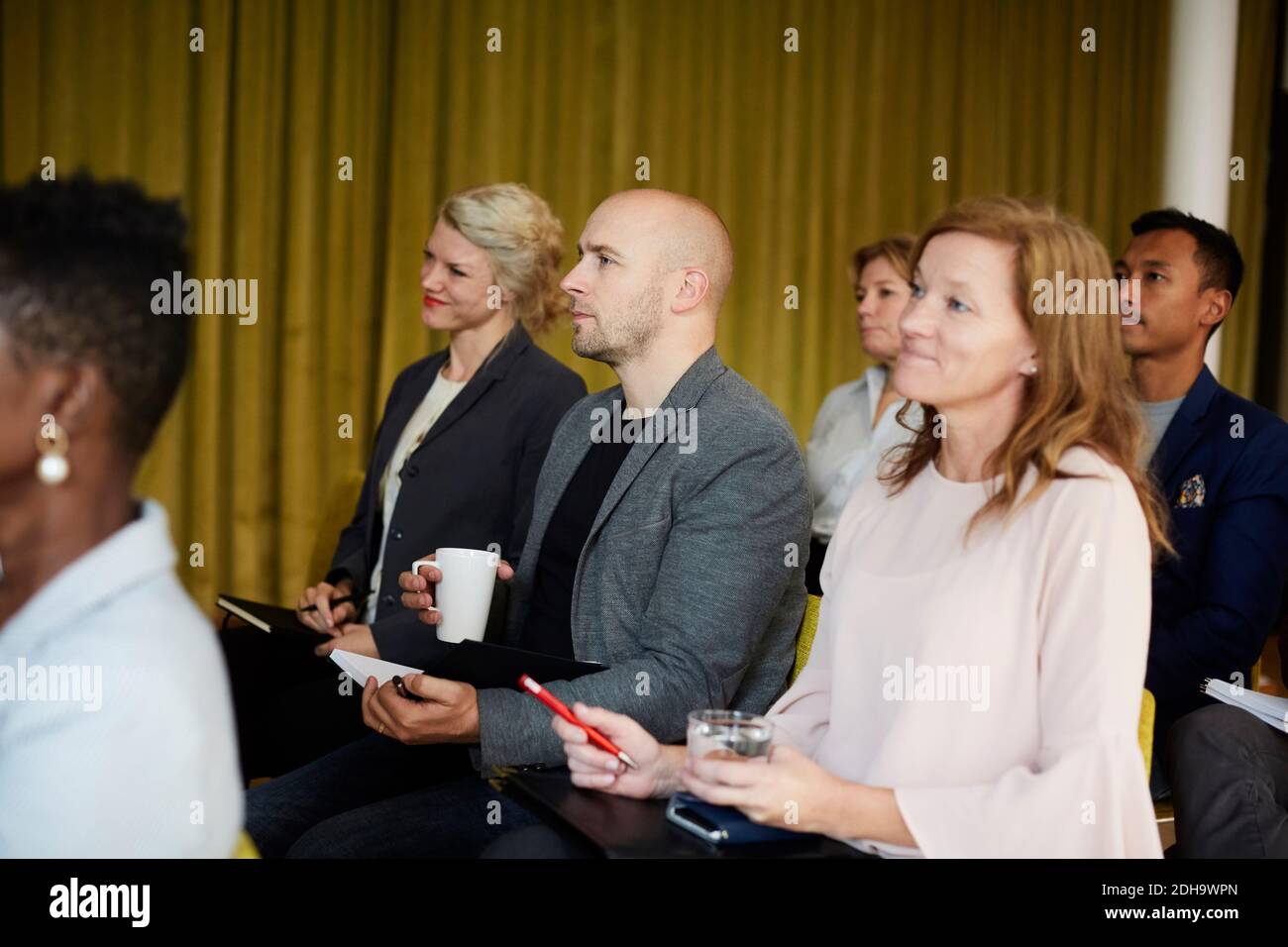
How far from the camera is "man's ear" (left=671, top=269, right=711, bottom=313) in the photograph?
6.88ft

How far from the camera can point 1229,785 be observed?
78.6 inches

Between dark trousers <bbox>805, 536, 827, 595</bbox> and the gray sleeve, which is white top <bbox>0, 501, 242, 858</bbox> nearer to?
the gray sleeve

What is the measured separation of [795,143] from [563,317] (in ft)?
7.10

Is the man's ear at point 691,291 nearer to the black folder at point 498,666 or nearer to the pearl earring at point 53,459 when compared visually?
the black folder at point 498,666

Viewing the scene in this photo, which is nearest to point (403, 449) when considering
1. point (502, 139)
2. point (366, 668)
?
point (366, 668)

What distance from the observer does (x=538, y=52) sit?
4672mm

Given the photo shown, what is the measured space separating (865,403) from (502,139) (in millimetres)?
1857

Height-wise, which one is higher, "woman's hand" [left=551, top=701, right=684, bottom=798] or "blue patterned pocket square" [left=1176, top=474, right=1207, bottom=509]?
"blue patterned pocket square" [left=1176, top=474, right=1207, bottom=509]

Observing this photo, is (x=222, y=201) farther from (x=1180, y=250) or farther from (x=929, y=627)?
(x=929, y=627)

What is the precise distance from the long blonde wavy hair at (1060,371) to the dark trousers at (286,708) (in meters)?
1.46

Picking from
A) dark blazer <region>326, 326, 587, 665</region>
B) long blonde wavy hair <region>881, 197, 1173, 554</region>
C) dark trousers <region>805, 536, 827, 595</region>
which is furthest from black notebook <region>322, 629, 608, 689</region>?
dark trousers <region>805, 536, 827, 595</region>

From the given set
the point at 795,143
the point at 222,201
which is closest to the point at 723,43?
the point at 795,143

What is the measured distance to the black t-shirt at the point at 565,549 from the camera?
214 centimetres

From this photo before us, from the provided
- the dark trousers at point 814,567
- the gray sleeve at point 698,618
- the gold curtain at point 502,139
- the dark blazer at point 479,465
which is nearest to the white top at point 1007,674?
the gray sleeve at point 698,618
